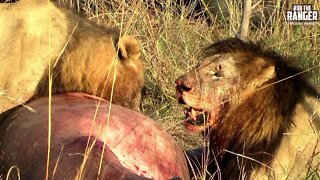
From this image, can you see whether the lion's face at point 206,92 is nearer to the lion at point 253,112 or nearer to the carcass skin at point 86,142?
the lion at point 253,112

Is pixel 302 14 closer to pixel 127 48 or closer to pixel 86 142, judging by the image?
pixel 127 48

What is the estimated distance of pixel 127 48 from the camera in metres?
3.53

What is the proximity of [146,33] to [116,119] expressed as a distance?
306 cm

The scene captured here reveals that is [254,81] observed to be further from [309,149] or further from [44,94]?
[44,94]

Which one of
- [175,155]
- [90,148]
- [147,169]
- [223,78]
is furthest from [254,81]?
[90,148]

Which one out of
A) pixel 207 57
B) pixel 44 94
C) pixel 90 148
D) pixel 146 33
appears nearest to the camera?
pixel 90 148

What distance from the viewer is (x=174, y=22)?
6254 mm

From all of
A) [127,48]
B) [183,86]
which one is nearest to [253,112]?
[183,86]

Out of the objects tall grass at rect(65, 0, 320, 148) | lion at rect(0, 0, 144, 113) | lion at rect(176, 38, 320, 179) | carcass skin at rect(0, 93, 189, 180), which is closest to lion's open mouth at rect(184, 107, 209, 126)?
lion at rect(176, 38, 320, 179)

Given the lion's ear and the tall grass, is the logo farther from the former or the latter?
the lion's ear

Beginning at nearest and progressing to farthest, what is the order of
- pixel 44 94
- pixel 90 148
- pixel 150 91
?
pixel 90 148, pixel 44 94, pixel 150 91

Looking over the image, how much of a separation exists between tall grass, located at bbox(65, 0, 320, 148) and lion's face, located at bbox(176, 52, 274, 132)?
143cm

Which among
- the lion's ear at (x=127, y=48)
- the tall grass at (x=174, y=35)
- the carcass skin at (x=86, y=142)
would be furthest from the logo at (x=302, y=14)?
the carcass skin at (x=86, y=142)

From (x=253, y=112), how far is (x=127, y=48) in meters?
0.64
